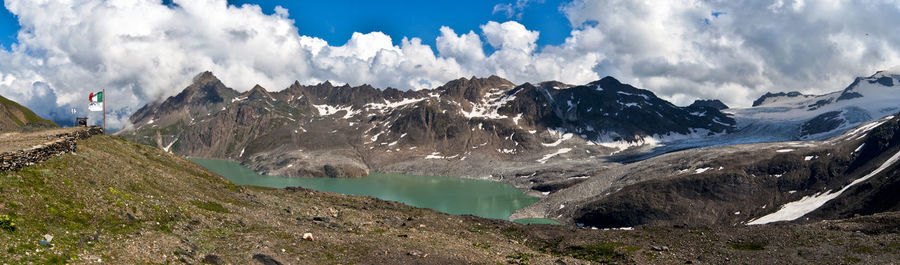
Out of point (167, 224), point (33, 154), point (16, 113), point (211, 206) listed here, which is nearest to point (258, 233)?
point (167, 224)

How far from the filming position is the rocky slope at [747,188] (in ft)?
315

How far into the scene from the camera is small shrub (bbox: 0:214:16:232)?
2011 centimetres

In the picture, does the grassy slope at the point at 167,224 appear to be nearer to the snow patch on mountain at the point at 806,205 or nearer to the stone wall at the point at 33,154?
the stone wall at the point at 33,154

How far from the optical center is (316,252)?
30844mm

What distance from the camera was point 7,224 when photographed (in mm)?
20312

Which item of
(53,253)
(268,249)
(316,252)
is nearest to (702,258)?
(316,252)

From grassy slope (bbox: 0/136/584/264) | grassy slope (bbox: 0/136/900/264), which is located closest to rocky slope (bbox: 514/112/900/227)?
grassy slope (bbox: 0/136/900/264)

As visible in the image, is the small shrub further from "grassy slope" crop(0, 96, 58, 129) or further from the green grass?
"grassy slope" crop(0, 96, 58, 129)

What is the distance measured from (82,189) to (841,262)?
5315 cm

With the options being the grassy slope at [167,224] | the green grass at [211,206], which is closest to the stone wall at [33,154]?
the grassy slope at [167,224]

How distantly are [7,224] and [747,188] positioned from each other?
132986mm

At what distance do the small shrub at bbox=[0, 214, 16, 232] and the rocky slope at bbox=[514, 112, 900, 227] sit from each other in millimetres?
106162

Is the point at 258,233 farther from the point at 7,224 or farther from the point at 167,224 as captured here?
the point at 7,224

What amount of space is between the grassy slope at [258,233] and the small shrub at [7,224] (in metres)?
0.32
